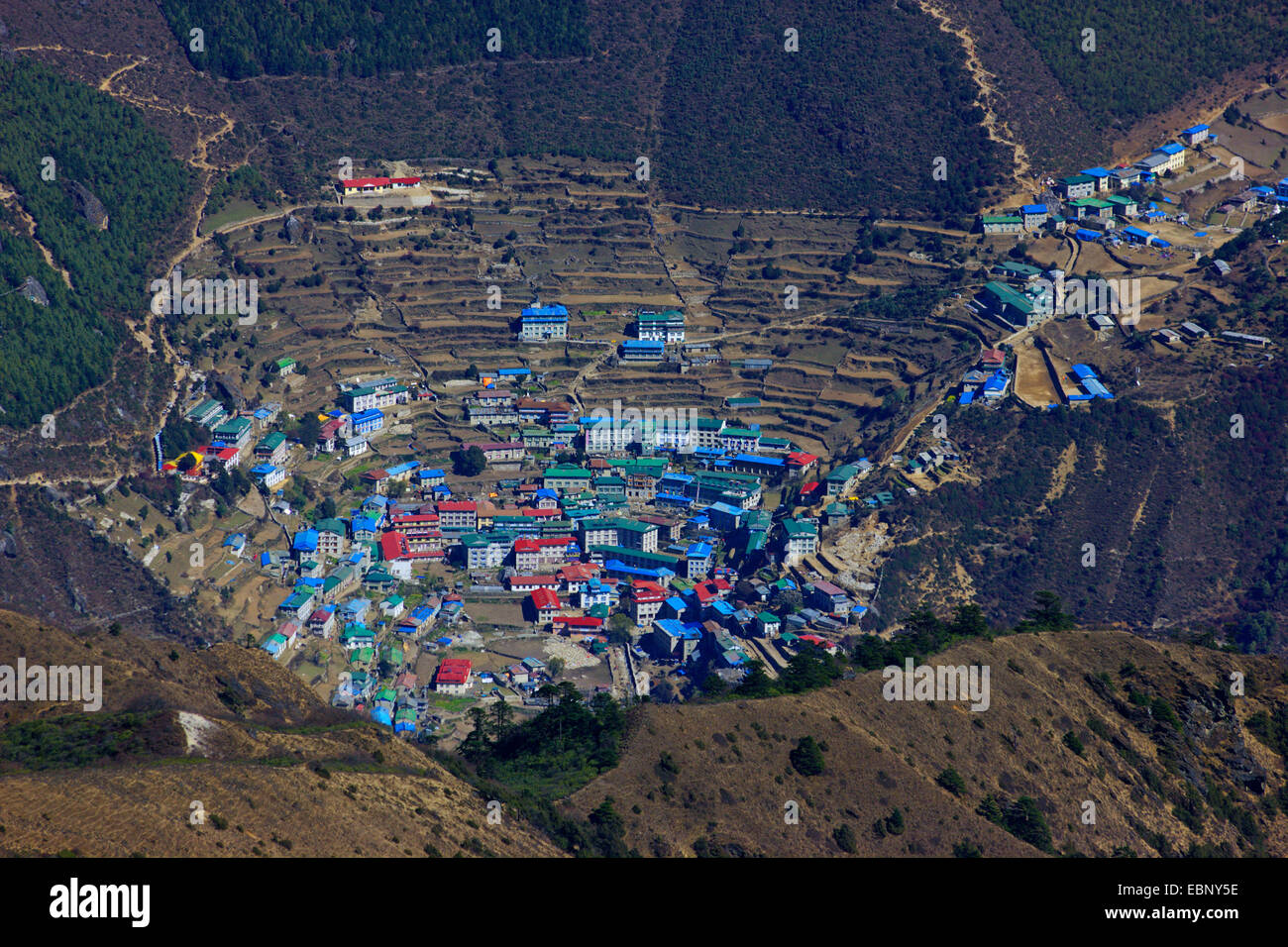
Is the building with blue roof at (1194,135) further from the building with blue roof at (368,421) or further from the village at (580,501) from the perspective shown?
the building with blue roof at (368,421)

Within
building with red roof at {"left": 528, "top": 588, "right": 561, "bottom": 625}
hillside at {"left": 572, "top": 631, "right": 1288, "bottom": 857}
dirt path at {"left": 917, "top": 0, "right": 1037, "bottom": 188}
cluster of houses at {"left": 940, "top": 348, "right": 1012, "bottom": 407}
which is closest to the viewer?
hillside at {"left": 572, "top": 631, "right": 1288, "bottom": 857}

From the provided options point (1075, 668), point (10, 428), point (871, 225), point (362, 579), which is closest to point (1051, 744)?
point (1075, 668)

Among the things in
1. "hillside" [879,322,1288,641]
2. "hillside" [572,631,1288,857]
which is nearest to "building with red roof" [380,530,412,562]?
"hillside" [879,322,1288,641]

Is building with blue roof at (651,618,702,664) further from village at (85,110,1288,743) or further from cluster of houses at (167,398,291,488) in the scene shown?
cluster of houses at (167,398,291,488)

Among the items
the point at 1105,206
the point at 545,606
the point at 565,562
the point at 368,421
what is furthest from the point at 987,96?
the point at 545,606

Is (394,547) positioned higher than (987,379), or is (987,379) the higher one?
(987,379)

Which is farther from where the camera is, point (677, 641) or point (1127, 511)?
point (1127, 511)

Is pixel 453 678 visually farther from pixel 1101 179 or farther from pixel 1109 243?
pixel 1101 179
